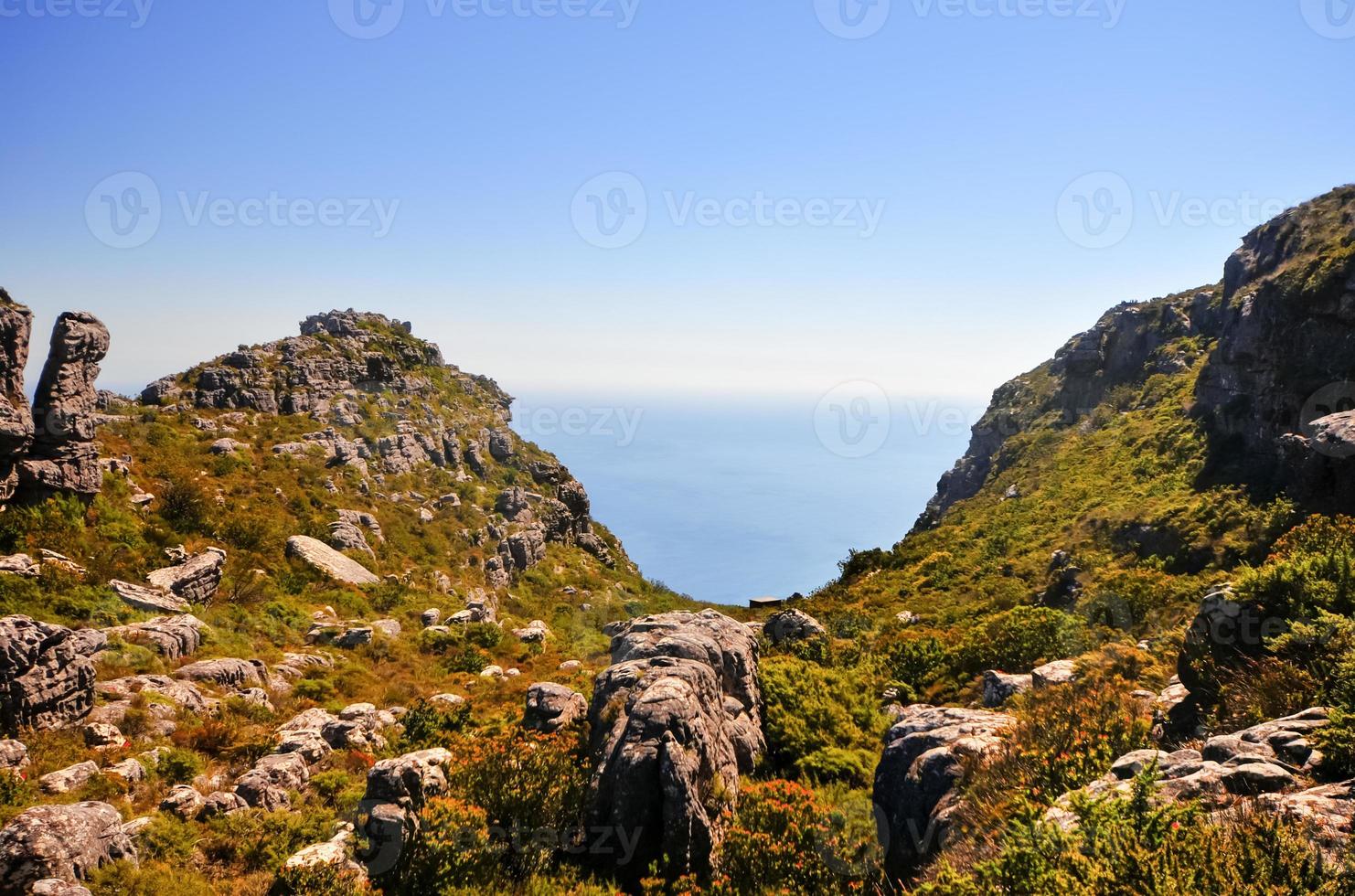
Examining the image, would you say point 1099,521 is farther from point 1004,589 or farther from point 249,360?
point 249,360

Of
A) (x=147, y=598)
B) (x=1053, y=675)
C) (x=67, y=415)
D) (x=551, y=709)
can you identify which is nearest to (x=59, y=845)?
(x=551, y=709)

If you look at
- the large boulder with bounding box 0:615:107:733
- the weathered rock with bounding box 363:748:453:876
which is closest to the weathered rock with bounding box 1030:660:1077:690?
the weathered rock with bounding box 363:748:453:876

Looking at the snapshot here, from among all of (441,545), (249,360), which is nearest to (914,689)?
(441,545)

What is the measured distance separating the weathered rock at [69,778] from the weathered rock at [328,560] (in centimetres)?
1579

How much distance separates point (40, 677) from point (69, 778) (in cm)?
210

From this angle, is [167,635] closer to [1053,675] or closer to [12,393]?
[12,393]

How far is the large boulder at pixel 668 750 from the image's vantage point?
9398 millimetres

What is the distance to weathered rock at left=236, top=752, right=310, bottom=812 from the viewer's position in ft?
32.4

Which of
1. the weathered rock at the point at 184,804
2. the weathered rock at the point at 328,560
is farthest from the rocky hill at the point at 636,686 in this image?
the weathered rock at the point at 328,560

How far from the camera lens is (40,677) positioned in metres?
10.2

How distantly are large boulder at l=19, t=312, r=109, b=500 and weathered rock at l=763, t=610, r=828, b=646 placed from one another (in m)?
23.1

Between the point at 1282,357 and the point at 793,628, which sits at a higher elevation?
the point at 1282,357

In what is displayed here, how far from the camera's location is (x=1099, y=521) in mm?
32656

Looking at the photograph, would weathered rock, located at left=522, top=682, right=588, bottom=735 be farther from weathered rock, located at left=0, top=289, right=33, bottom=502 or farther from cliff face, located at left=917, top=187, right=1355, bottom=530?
cliff face, located at left=917, top=187, right=1355, bottom=530
